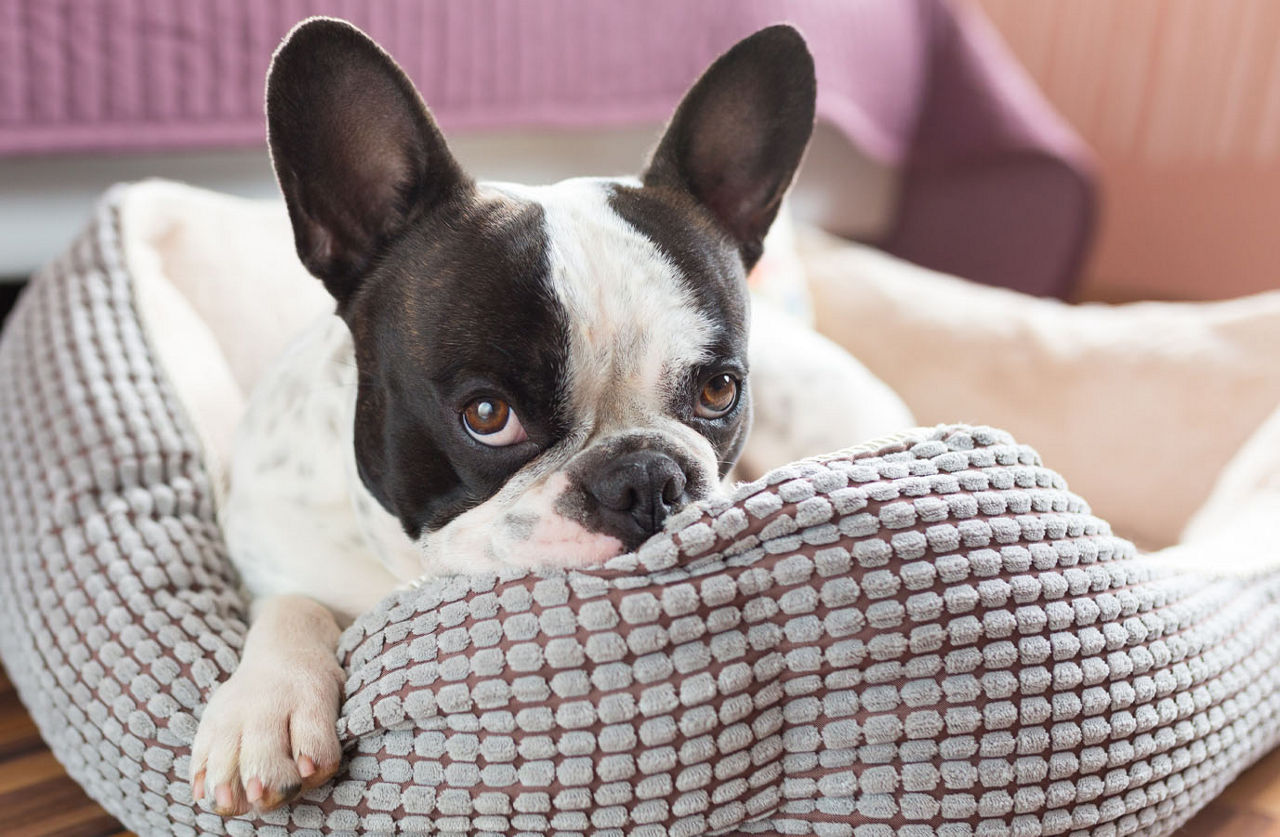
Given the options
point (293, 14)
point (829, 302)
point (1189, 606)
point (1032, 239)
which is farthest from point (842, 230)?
point (1189, 606)

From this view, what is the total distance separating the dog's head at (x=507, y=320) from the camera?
3.80ft

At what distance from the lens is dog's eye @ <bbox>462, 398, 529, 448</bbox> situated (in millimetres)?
1183

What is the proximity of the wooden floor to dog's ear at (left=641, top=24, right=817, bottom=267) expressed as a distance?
0.92m

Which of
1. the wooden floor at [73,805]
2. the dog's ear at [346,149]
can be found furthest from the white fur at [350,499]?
the wooden floor at [73,805]

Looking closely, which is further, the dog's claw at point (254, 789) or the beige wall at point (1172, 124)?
the beige wall at point (1172, 124)

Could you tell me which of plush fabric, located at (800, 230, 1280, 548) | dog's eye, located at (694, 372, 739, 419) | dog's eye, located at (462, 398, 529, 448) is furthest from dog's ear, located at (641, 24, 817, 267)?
plush fabric, located at (800, 230, 1280, 548)

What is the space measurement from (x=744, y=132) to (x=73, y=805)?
1179mm

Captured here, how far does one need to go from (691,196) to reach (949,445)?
498 mm

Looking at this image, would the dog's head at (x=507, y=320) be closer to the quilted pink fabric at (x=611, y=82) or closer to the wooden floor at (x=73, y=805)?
the wooden floor at (x=73, y=805)

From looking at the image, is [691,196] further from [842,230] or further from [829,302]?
[842,230]

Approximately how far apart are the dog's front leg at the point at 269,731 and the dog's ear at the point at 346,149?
448 mm

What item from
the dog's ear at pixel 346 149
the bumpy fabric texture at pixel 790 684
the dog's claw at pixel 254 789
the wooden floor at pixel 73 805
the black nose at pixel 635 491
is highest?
→ the dog's ear at pixel 346 149

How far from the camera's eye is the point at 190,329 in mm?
1812

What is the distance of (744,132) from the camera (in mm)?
1465
